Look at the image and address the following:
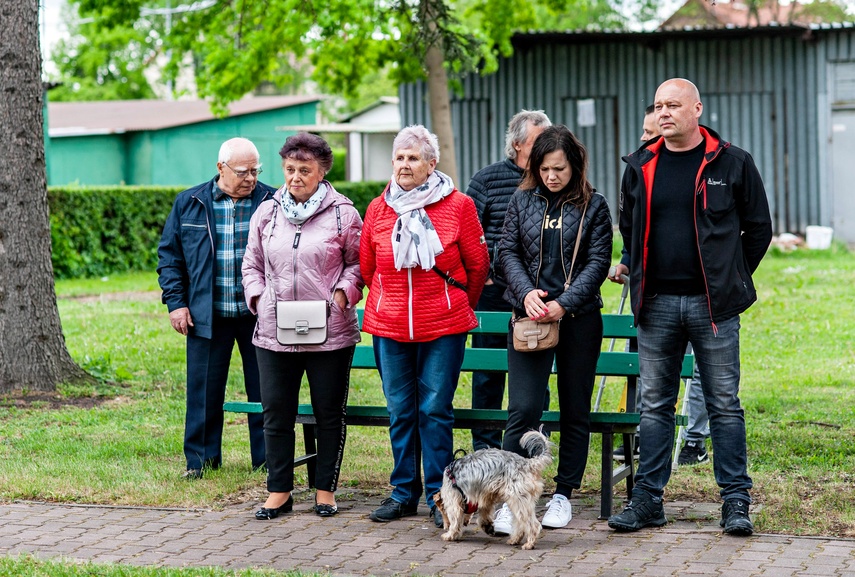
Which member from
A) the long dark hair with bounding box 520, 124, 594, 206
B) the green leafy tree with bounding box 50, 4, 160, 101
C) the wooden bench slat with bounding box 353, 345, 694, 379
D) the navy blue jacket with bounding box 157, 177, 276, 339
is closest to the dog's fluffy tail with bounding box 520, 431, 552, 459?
the wooden bench slat with bounding box 353, 345, 694, 379

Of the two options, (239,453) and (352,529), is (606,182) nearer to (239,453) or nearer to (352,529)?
(239,453)

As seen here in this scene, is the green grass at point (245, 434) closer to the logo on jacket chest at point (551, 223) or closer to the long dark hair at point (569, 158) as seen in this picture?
the logo on jacket chest at point (551, 223)

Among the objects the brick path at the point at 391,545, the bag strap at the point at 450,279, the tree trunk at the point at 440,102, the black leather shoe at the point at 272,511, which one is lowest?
the brick path at the point at 391,545

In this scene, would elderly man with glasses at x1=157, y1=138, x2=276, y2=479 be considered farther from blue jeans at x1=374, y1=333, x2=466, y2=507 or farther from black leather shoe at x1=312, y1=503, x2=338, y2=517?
blue jeans at x1=374, y1=333, x2=466, y2=507

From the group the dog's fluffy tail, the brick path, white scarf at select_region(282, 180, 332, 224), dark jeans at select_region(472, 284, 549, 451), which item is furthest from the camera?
dark jeans at select_region(472, 284, 549, 451)

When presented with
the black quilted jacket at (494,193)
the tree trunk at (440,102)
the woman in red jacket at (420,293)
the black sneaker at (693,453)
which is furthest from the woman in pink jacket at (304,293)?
the tree trunk at (440,102)

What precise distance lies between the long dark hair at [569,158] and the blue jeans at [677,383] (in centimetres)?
61

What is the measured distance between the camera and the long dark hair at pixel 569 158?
5508mm

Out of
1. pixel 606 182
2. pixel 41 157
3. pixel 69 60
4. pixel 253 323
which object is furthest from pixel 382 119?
pixel 253 323

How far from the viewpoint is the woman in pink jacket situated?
5.77 m

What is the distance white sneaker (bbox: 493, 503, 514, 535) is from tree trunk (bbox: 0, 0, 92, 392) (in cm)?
507

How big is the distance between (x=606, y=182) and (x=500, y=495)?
58.2 ft

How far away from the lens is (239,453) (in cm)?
730

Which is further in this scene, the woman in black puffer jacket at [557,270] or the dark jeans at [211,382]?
the dark jeans at [211,382]
